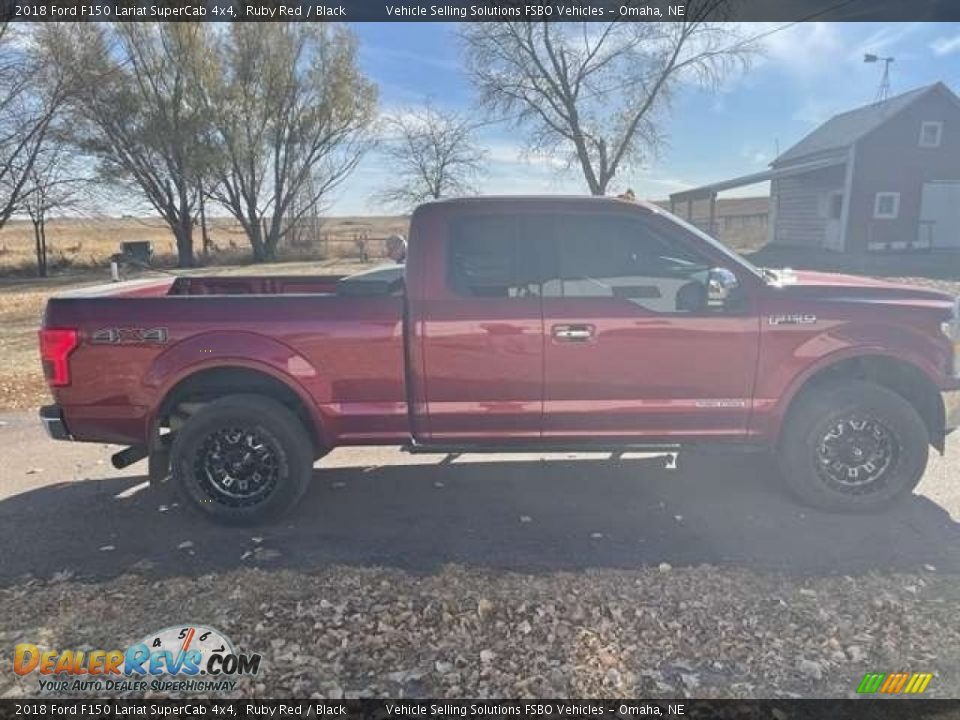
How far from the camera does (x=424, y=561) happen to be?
134 inches

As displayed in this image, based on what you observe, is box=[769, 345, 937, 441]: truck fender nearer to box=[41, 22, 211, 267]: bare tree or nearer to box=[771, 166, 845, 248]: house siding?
box=[771, 166, 845, 248]: house siding

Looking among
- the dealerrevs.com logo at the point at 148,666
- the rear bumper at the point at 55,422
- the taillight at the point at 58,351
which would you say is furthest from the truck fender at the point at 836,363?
the rear bumper at the point at 55,422

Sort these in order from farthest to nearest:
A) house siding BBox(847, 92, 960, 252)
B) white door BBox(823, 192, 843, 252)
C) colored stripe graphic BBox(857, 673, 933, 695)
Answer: white door BBox(823, 192, 843, 252)
house siding BBox(847, 92, 960, 252)
colored stripe graphic BBox(857, 673, 933, 695)

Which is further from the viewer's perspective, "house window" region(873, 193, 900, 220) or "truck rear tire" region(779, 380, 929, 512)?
"house window" region(873, 193, 900, 220)

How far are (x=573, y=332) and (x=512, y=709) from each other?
2095mm

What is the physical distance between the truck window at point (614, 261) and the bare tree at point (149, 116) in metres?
29.8

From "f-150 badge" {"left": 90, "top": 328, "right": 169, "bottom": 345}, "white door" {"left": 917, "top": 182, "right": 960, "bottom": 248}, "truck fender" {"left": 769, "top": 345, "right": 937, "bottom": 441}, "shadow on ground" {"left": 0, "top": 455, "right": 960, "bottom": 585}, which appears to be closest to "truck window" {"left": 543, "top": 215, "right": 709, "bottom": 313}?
"truck fender" {"left": 769, "top": 345, "right": 937, "bottom": 441}

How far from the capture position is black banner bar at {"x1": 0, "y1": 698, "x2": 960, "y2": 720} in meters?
2.29

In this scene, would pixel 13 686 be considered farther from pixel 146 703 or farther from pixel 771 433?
pixel 771 433

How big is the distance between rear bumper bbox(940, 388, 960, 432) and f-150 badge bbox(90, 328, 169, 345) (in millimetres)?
4886

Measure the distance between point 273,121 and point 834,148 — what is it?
86.3 feet

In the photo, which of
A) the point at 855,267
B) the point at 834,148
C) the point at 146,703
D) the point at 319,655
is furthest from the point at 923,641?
the point at 834,148

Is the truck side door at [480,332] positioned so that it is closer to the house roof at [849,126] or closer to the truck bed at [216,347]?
the truck bed at [216,347]

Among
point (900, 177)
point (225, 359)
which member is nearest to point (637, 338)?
point (225, 359)
